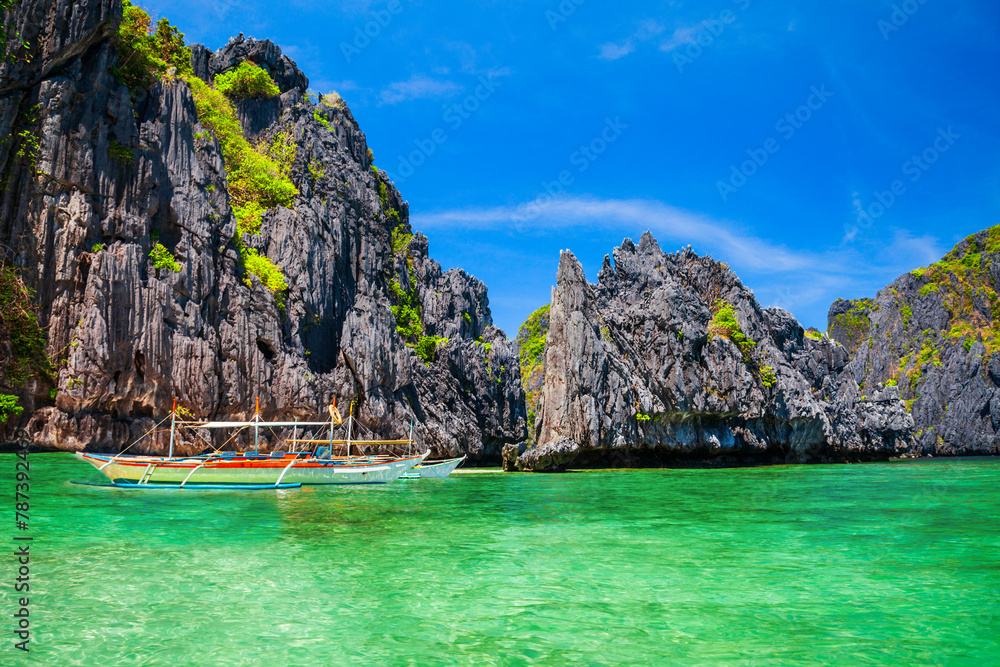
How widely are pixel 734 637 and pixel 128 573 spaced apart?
11.4 metres

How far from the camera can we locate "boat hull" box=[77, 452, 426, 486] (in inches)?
1219

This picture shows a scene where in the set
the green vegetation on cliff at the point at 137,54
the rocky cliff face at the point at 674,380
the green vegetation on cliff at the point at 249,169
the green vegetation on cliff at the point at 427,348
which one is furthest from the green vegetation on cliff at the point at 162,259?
the rocky cliff face at the point at 674,380

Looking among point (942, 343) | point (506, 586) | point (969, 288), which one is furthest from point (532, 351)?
point (506, 586)

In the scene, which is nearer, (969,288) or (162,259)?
(162,259)

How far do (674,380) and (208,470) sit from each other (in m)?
40.4

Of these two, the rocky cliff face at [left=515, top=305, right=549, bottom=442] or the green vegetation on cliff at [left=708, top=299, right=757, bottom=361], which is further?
the rocky cliff face at [left=515, top=305, right=549, bottom=442]

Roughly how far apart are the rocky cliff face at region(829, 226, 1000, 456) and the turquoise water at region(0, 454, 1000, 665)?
→ 317 ft

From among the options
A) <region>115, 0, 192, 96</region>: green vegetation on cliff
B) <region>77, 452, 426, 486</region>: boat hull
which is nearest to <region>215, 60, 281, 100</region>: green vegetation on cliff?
<region>115, 0, 192, 96</region>: green vegetation on cliff

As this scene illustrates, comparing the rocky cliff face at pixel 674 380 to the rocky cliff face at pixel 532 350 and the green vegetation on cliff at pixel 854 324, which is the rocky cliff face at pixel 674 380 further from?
the green vegetation on cliff at pixel 854 324

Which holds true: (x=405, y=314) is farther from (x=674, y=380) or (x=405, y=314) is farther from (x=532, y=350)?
(x=532, y=350)

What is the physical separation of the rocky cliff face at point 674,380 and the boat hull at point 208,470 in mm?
21872

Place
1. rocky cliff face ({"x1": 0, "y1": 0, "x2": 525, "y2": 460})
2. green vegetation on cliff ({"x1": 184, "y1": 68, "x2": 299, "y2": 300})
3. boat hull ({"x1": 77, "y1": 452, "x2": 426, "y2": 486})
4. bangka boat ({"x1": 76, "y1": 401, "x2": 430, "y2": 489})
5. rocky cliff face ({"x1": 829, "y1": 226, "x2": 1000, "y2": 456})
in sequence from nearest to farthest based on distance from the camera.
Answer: bangka boat ({"x1": 76, "y1": 401, "x2": 430, "y2": 489})
boat hull ({"x1": 77, "y1": 452, "x2": 426, "y2": 486})
rocky cliff face ({"x1": 0, "y1": 0, "x2": 525, "y2": 460})
green vegetation on cliff ({"x1": 184, "y1": 68, "x2": 299, "y2": 300})
rocky cliff face ({"x1": 829, "y1": 226, "x2": 1000, "y2": 456})

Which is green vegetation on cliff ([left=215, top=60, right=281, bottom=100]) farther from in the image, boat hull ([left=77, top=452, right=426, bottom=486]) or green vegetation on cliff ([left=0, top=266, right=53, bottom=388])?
boat hull ([left=77, top=452, right=426, bottom=486])

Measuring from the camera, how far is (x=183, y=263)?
155 feet
